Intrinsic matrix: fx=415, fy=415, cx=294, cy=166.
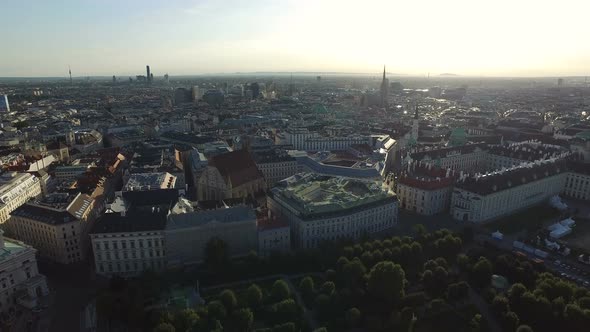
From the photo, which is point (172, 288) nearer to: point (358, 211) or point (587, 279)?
point (358, 211)

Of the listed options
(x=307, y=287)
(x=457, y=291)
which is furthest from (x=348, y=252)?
(x=457, y=291)

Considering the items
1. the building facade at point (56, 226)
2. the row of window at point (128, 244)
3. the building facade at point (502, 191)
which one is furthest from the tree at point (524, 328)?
the building facade at point (56, 226)

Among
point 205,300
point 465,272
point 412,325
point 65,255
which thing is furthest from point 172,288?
point 465,272

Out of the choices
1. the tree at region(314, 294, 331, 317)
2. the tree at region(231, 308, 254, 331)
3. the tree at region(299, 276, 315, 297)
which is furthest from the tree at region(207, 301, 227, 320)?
the tree at region(314, 294, 331, 317)

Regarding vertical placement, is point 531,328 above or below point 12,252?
below

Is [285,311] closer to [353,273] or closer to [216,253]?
[353,273]

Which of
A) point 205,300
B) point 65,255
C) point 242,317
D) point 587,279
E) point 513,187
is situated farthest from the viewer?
point 513,187
